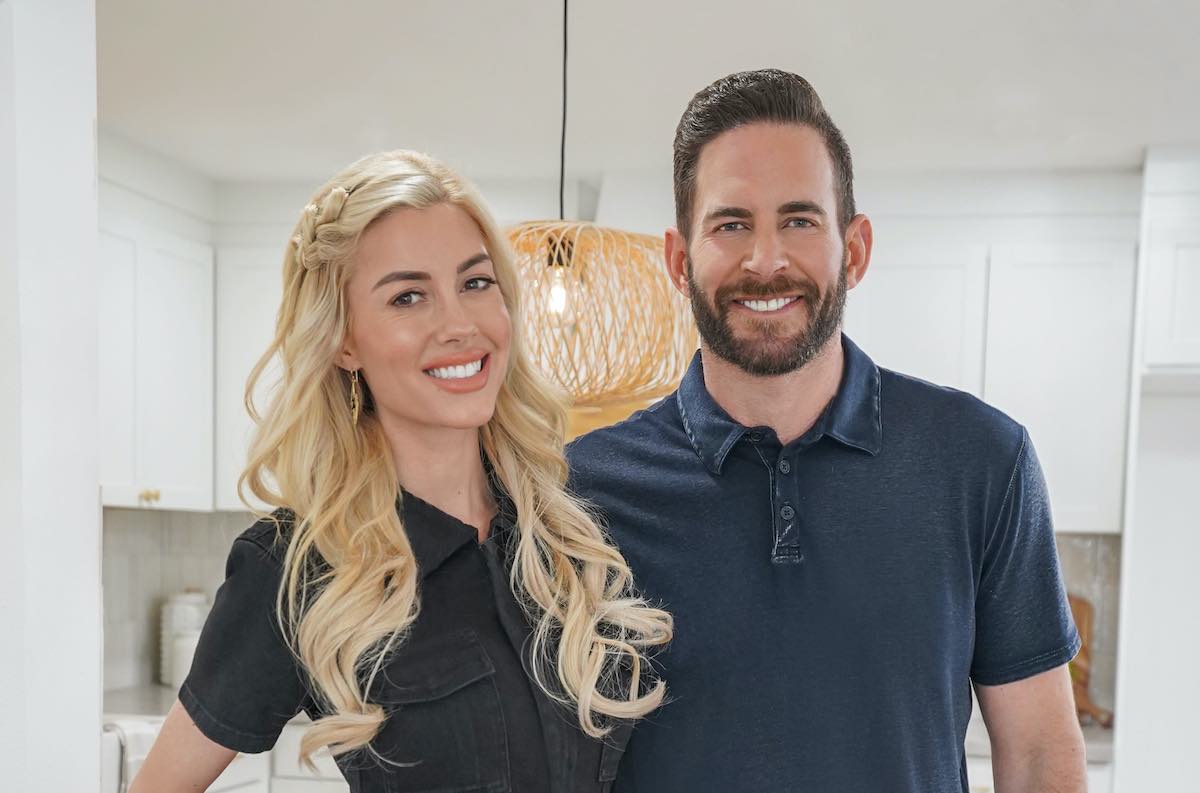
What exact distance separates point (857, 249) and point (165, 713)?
3191 millimetres

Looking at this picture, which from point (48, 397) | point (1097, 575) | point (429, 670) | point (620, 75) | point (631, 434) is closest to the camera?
point (48, 397)

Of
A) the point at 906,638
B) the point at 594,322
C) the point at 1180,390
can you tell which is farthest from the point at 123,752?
the point at 1180,390

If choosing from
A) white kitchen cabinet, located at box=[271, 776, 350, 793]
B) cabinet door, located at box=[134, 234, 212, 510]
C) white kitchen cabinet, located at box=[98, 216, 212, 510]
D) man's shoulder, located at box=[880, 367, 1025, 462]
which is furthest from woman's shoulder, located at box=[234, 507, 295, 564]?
white kitchen cabinet, located at box=[271, 776, 350, 793]

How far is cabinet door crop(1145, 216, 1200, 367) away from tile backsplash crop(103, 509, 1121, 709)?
36.0 inches

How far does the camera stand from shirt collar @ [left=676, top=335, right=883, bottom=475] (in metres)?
1.46

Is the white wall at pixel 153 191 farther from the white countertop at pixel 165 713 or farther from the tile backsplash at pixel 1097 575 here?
the tile backsplash at pixel 1097 575

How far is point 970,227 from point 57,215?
3441 mm

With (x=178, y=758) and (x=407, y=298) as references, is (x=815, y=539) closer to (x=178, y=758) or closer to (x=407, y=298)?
(x=407, y=298)

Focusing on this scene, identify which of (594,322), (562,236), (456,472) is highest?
(562,236)

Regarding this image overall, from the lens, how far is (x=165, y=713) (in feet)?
12.7

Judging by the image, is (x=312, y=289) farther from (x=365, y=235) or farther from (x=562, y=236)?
(x=562, y=236)

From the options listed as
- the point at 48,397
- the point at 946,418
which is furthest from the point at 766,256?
the point at 48,397

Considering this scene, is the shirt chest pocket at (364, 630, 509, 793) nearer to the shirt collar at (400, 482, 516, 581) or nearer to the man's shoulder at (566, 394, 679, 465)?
the shirt collar at (400, 482, 516, 581)

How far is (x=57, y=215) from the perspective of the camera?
49.9 inches
